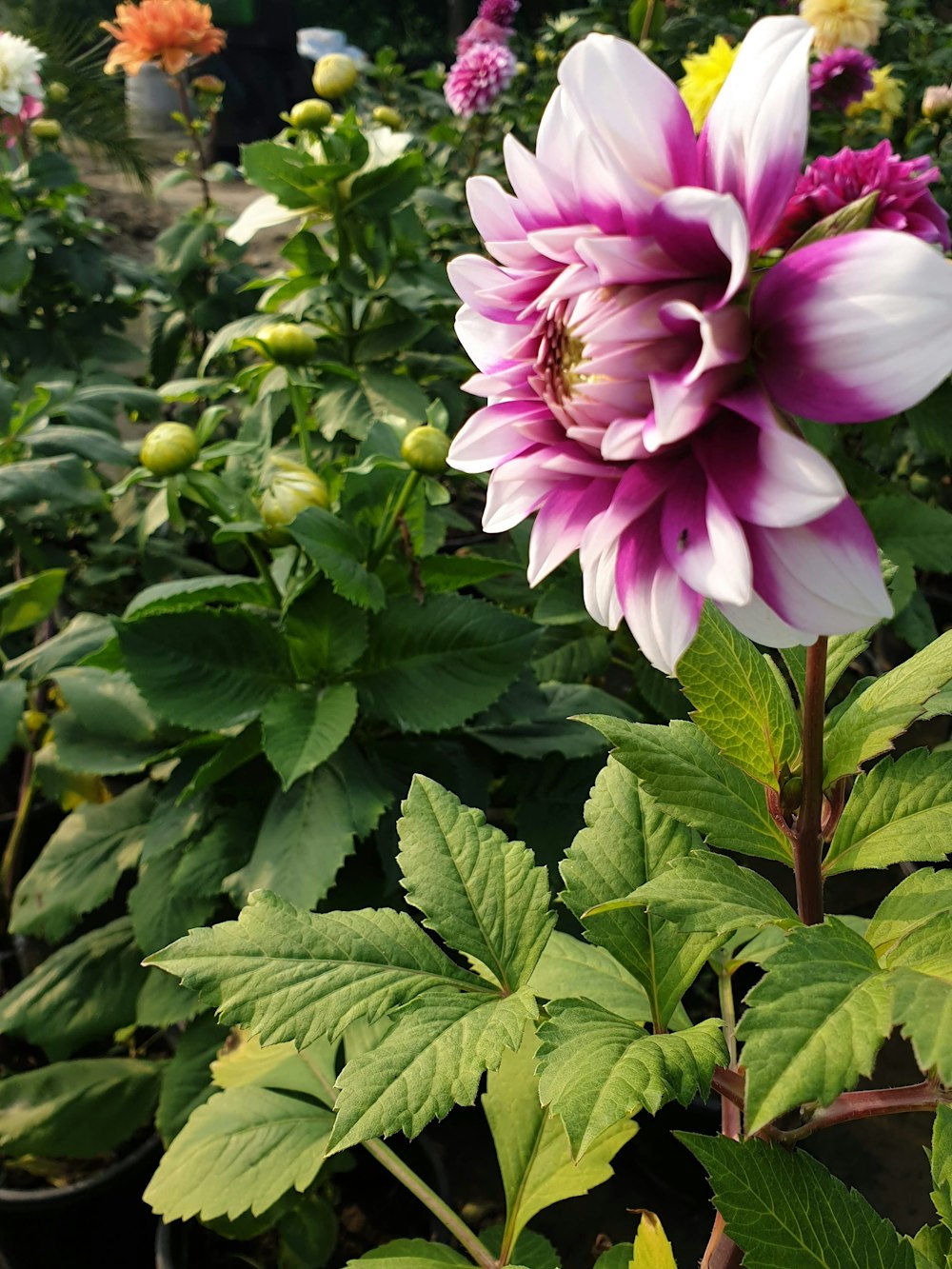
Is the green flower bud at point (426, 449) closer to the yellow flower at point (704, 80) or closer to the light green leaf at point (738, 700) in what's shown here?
the light green leaf at point (738, 700)

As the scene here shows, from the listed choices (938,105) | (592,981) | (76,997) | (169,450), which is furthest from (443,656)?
(938,105)

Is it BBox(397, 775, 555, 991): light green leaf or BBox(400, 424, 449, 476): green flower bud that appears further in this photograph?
BBox(400, 424, 449, 476): green flower bud

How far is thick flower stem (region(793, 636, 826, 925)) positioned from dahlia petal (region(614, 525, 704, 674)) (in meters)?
0.08

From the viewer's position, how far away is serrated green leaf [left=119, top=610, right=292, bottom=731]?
100 cm

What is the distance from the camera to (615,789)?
59 cm

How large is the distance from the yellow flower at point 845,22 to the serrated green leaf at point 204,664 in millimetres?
1723

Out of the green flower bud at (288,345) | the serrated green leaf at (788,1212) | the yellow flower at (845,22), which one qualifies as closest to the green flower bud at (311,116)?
the green flower bud at (288,345)

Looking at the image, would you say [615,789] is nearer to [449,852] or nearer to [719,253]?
[449,852]

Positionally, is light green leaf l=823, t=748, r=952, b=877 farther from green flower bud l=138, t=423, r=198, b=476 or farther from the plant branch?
green flower bud l=138, t=423, r=198, b=476

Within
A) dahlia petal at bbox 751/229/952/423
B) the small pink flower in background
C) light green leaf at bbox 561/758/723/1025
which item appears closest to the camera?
dahlia petal at bbox 751/229/952/423

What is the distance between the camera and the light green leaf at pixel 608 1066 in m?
0.41

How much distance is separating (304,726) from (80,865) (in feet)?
1.39

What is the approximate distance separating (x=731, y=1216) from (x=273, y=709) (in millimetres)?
643

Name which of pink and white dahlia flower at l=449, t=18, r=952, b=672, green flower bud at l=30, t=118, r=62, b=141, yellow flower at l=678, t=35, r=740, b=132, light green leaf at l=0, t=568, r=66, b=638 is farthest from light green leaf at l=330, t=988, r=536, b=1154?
green flower bud at l=30, t=118, r=62, b=141
